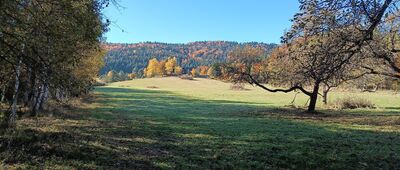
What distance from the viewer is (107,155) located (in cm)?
1098

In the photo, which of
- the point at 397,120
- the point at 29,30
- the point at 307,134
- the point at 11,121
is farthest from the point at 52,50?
the point at 397,120

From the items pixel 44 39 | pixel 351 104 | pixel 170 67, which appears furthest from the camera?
pixel 170 67

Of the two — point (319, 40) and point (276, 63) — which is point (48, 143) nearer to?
point (319, 40)

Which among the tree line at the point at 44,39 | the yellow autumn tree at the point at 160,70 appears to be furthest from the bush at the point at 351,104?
the yellow autumn tree at the point at 160,70

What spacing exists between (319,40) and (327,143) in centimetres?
627

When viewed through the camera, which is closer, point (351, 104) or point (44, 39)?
point (44, 39)

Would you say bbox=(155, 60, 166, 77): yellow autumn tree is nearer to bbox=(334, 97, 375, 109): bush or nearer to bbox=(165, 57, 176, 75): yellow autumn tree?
bbox=(165, 57, 176, 75): yellow autumn tree

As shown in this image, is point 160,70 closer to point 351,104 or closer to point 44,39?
point 351,104

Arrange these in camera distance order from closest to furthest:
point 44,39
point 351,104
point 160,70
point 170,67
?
point 44,39 < point 351,104 < point 170,67 < point 160,70

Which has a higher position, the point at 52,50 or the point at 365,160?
the point at 52,50

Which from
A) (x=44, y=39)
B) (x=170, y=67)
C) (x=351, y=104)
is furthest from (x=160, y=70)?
(x=44, y=39)

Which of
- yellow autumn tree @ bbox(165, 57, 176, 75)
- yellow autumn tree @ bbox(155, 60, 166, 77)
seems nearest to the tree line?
yellow autumn tree @ bbox(165, 57, 176, 75)

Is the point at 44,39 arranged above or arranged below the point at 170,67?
below

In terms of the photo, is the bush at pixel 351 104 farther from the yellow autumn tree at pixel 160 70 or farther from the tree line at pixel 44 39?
the yellow autumn tree at pixel 160 70
